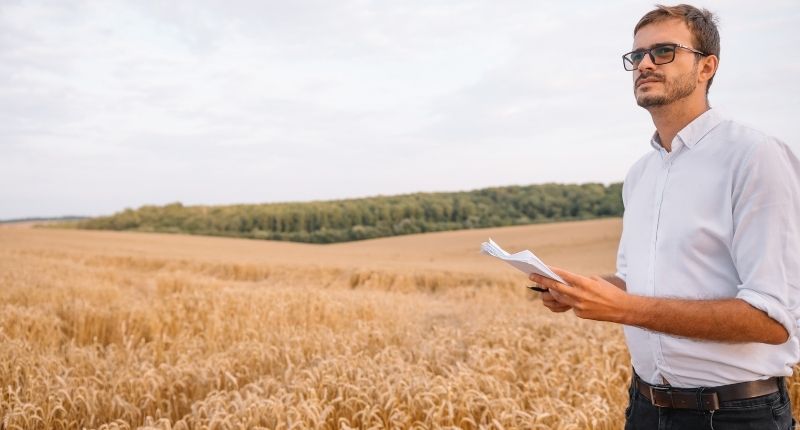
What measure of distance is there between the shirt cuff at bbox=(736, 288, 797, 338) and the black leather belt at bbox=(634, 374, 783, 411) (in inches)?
10.6

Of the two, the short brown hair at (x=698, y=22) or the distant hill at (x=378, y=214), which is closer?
the short brown hair at (x=698, y=22)

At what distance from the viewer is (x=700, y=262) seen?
199 centimetres

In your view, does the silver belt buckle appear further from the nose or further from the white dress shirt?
the nose

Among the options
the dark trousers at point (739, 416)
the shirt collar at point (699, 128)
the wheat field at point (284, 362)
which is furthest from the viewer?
the wheat field at point (284, 362)

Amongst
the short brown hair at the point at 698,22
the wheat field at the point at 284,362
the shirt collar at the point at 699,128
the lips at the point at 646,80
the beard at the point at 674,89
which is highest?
the short brown hair at the point at 698,22

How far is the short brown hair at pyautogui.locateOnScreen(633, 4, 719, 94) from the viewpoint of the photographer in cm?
212

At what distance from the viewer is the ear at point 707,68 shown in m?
2.13

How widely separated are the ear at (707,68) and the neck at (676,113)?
8 cm

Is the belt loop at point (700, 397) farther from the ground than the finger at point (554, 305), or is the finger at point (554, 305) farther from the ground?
the finger at point (554, 305)

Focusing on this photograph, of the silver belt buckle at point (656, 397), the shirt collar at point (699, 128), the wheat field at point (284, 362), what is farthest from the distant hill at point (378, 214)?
the shirt collar at point (699, 128)

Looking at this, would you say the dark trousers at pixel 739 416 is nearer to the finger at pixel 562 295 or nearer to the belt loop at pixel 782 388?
the belt loop at pixel 782 388

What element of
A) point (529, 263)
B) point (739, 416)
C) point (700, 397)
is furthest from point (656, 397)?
point (529, 263)

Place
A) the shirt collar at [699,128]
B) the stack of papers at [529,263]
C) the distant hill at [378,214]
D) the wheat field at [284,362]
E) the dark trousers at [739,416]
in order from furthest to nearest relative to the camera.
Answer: the distant hill at [378,214], the wheat field at [284,362], the shirt collar at [699,128], the dark trousers at [739,416], the stack of papers at [529,263]

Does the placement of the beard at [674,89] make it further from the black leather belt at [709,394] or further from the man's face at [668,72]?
the black leather belt at [709,394]
